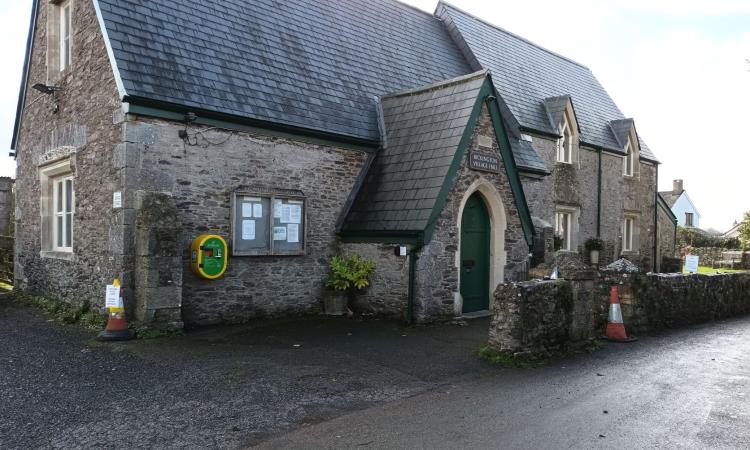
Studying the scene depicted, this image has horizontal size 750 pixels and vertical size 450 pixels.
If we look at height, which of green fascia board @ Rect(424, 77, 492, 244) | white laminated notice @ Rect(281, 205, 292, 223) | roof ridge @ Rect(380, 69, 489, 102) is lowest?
white laminated notice @ Rect(281, 205, 292, 223)

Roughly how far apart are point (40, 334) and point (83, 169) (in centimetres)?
342

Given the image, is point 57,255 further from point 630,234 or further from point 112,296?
point 630,234

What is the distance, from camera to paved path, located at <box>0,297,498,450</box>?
525 centimetres

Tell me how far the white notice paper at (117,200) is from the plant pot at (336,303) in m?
4.48

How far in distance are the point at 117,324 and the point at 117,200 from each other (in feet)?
7.25

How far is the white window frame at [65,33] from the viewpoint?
1262cm

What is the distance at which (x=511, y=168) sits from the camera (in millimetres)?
12414

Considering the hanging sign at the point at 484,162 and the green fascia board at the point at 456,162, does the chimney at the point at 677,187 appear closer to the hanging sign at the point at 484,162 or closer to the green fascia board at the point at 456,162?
the hanging sign at the point at 484,162

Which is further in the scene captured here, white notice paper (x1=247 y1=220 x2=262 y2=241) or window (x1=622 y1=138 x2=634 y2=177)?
window (x1=622 y1=138 x2=634 y2=177)

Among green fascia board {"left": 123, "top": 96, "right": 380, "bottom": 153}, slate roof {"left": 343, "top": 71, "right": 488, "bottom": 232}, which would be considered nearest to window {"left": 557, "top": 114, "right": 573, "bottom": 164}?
slate roof {"left": 343, "top": 71, "right": 488, "bottom": 232}

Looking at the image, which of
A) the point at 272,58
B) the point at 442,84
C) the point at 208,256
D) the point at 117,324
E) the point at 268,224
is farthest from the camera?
the point at 442,84

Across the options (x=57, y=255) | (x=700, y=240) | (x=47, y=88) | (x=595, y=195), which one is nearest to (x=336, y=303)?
(x=57, y=255)

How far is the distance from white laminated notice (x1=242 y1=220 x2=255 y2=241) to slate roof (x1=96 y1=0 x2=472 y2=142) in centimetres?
203

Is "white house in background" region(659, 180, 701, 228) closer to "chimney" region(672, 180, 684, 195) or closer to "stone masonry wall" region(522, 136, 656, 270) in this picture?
"chimney" region(672, 180, 684, 195)
